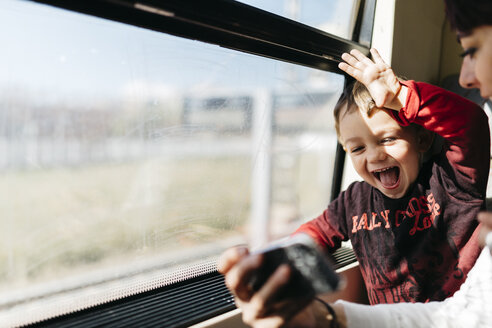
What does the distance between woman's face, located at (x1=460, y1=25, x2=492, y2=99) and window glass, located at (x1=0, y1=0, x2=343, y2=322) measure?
619mm

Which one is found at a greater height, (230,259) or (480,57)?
(480,57)

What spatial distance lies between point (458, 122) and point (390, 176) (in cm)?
26

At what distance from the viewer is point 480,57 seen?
611 millimetres

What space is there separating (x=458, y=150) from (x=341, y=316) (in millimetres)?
605

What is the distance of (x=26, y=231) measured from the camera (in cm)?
81

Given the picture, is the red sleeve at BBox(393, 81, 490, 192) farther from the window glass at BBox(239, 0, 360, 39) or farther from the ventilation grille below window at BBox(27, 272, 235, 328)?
the ventilation grille below window at BBox(27, 272, 235, 328)

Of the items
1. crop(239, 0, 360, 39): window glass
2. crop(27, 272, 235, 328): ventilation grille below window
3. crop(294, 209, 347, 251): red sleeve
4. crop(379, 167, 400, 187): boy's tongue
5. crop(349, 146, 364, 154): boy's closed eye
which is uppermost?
crop(239, 0, 360, 39): window glass

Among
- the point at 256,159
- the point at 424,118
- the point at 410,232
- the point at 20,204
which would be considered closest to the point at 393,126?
the point at 424,118

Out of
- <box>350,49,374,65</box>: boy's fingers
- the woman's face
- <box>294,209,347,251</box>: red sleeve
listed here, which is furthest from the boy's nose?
<box>294,209,347,251</box>: red sleeve

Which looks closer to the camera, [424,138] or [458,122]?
[458,122]

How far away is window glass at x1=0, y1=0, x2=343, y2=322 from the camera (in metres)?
0.78

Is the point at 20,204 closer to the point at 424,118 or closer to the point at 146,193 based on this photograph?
the point at 146,193

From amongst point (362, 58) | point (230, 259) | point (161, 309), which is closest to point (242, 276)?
point (230, 259)

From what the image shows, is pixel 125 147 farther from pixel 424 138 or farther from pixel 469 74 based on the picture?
pixel 424 138
